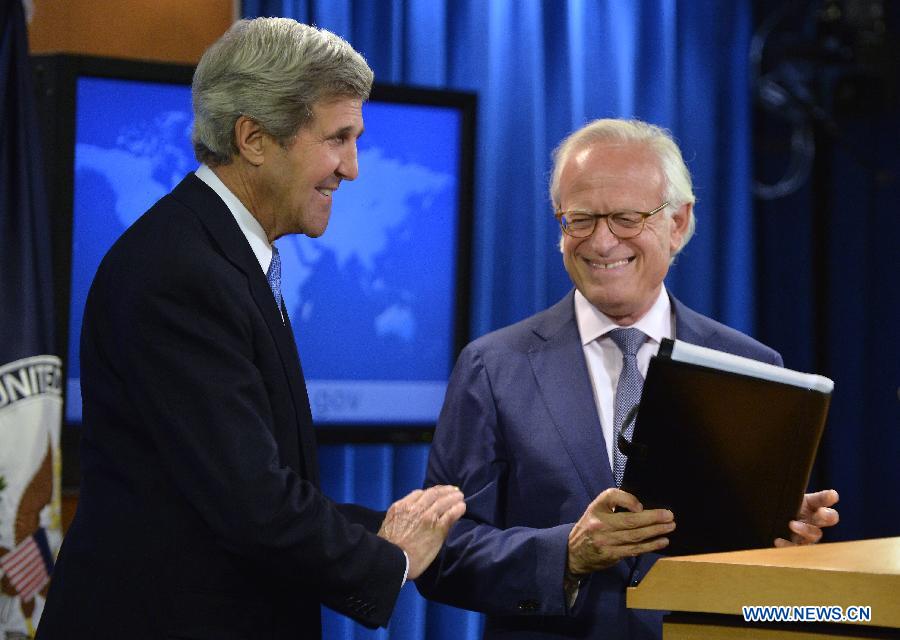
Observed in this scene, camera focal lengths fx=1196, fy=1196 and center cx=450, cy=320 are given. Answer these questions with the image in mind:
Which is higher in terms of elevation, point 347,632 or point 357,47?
point 357,47

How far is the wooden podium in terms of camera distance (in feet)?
4.26

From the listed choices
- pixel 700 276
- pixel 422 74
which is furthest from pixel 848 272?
pixel 422 74

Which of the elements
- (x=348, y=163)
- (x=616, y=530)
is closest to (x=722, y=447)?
(x=616, y=530)

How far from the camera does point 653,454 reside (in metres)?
1.77

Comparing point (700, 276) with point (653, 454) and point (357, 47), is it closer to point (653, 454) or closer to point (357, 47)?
point (357, 47)

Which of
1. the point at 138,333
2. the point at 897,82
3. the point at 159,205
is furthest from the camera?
the point at 897,82

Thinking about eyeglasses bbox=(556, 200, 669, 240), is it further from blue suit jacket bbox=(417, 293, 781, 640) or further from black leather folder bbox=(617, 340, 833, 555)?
black leather folder bbox=(617, 340, 833, 555)

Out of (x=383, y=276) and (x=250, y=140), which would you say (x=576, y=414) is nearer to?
(x=250, y=140)

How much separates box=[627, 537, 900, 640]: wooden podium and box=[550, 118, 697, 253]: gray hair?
1.00 m

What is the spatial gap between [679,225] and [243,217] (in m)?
0.99

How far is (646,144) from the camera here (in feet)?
7.64

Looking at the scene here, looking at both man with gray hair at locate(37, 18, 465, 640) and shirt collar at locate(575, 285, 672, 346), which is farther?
shirt collar at locate(575, 285, 672, 346)

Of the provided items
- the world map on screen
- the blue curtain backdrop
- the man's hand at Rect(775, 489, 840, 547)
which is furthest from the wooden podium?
the blue curtain backdrop

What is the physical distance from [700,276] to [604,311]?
1.82 metres
